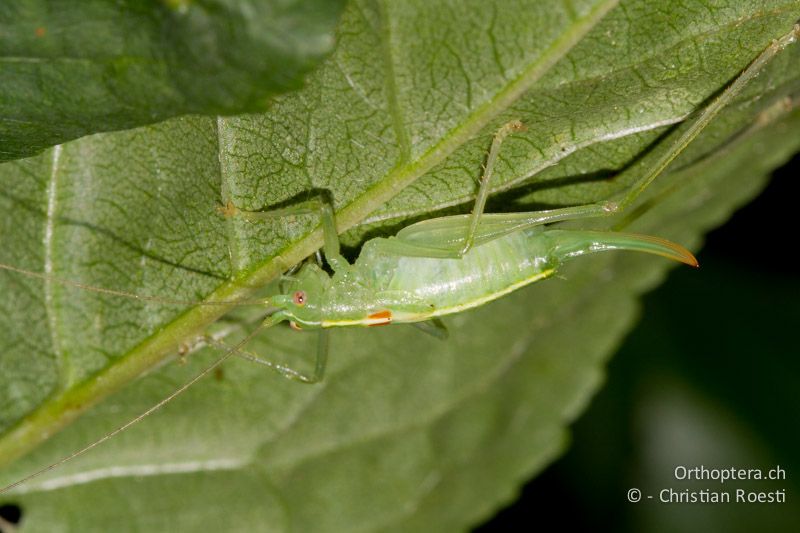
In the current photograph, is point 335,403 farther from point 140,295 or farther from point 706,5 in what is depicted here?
point 706,5

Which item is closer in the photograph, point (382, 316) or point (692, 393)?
point (382, 316)

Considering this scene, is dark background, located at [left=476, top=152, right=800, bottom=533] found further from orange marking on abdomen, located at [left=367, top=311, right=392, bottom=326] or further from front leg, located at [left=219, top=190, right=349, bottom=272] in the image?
front leg, located at [left=219, top=190, right=349, bottom=272]

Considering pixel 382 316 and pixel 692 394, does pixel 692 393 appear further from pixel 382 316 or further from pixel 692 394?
pixel 382 316

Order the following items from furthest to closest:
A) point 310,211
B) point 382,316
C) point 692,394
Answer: point 692,394 → point 382,316 → point 310,211

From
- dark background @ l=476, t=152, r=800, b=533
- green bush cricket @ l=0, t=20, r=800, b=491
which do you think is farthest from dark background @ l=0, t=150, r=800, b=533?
green bush cricket @ l=0, t=20, r=800, b=491

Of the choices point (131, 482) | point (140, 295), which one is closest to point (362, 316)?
point (140, 295)

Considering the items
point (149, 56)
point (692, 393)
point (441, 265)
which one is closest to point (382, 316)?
point (441, 265)
